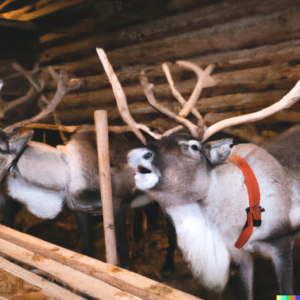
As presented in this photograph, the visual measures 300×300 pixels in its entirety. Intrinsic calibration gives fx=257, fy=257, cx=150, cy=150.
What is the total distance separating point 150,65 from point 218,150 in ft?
2.57

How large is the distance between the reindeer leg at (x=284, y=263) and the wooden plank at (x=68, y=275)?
2.18ft

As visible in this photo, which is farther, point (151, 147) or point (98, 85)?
point (98, 85)

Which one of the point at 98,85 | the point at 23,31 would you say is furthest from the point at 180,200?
the point at 23,31

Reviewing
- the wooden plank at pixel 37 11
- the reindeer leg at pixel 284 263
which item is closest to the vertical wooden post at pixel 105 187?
the reindeer leg at pixel 284 263

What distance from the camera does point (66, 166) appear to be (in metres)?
1.74

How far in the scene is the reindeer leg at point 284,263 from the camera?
115 centimetres

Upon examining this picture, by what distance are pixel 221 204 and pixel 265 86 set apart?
64cm

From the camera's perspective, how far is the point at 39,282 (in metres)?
1.34

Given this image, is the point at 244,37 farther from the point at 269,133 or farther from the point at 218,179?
the point at 218,179

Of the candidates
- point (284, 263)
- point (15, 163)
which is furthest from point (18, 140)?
point (284, 263)

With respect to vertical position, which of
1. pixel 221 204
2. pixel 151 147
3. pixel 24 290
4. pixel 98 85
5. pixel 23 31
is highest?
pixel 23 31

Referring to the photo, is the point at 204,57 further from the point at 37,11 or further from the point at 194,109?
the point at 37,11

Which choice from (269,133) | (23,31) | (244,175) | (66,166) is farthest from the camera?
(23,31)

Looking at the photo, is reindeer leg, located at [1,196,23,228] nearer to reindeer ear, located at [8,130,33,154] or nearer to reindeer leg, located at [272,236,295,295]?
reindeer ear, located at [8,130,33,154]
